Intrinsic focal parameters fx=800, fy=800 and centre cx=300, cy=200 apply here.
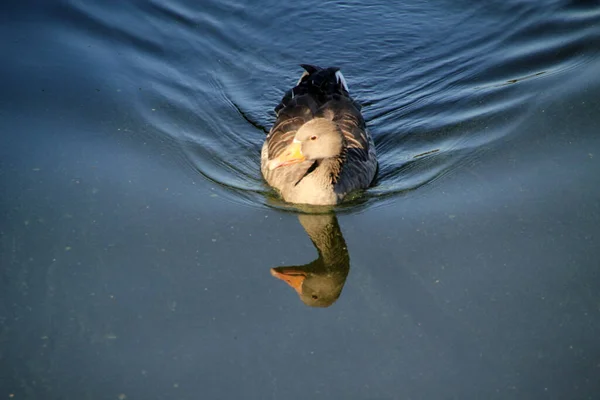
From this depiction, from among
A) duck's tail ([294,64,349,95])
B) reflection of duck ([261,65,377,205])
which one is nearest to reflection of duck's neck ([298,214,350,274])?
reflection of duck ([261,65,377,205])

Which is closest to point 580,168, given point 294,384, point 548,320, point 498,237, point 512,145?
point 512,145

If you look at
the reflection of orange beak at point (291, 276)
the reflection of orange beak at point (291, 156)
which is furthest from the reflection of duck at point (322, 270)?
the reflection of orange beak at point (291, 156)

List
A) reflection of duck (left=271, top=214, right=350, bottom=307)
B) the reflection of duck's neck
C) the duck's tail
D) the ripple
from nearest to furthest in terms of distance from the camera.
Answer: reflection of duck (left=271, top=214, right=350, bottom=307) → the reflection of duck's neck → the ripple → the duck's tail

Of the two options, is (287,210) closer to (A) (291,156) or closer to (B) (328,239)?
(A) (291,156)

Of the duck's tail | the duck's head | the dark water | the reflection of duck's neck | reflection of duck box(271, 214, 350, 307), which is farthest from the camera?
the duck's tail

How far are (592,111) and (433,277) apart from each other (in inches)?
150

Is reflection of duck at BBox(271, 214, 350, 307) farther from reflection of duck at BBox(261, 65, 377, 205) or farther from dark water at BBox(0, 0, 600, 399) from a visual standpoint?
reflection of duck at BBox(261, 65, 377, 205)

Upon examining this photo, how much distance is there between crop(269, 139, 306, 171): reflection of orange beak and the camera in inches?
367

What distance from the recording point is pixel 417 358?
23.3 ft

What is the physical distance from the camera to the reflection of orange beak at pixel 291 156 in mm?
9320

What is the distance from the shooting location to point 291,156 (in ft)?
30.6

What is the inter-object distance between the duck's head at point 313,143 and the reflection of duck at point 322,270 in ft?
2.37

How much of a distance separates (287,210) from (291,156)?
636mm

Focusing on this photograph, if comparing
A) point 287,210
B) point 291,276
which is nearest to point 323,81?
point 287,210
